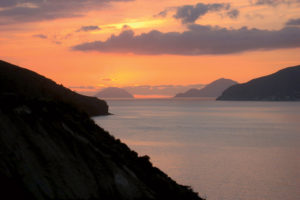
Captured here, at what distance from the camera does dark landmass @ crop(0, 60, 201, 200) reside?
15859mm

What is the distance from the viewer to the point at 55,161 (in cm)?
1652

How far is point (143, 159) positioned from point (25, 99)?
24.1ft

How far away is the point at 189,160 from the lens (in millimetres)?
52031

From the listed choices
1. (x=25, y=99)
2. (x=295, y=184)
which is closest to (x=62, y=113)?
(x=25, y=99)

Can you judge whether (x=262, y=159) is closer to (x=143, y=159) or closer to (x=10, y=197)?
Result: (x=143, y=159)

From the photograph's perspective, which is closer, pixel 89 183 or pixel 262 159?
pixel 89 183

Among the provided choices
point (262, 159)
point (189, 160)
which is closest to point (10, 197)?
point (189, 160)

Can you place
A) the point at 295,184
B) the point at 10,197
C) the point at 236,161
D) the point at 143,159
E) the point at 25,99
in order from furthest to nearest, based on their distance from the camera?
the point at 236,161, the point at 295,184, the point at 143,159, the point at 25,99, the point at 10,197

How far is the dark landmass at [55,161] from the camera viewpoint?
624 inches

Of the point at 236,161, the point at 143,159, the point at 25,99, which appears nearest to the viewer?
the point at 25,99

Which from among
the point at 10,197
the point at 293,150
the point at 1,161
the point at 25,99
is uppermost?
the point at 25,99

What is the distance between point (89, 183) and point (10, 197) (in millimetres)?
3000

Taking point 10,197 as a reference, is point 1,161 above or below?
above

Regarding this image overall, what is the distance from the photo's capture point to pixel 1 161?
15.7 meters
